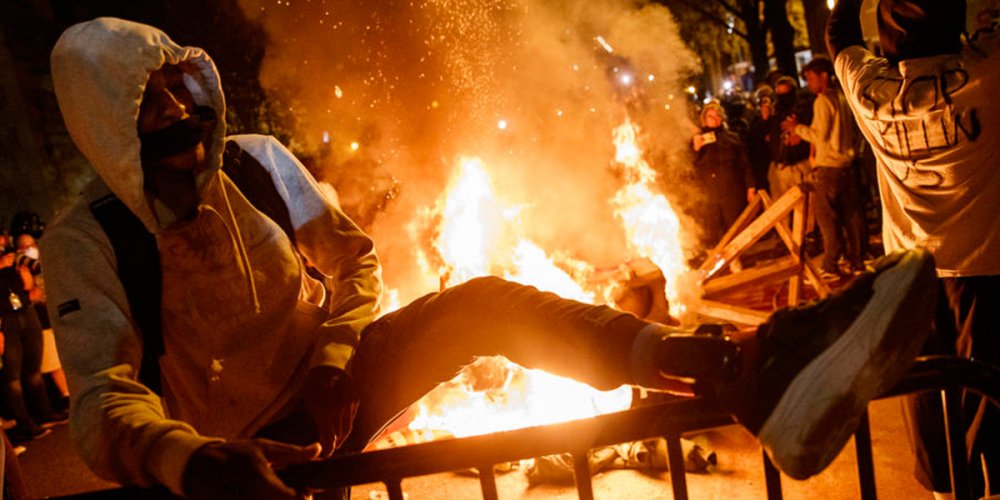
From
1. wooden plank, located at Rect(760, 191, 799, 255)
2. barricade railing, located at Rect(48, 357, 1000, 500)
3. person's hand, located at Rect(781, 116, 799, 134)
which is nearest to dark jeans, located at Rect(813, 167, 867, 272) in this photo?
person's hand, located at Rect(781, 116, 799, 134)

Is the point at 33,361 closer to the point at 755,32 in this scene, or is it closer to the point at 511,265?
the point at 511,265

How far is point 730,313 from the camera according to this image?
6.36 m

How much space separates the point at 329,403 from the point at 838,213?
308 inches

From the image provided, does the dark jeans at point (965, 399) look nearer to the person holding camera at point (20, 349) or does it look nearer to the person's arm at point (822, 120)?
the person's arm at point (822, 120)

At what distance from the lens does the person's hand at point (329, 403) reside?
216cm

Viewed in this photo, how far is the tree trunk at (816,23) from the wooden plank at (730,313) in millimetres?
8430

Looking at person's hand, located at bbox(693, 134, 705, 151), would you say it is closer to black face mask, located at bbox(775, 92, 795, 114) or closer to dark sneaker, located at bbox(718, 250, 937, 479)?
black face mask, located at bbox(775, 92, 795, 114)

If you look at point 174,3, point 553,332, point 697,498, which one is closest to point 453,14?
point 697,498

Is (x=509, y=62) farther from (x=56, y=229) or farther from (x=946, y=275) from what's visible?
(x=56, y=229)

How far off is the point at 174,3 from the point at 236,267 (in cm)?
1561

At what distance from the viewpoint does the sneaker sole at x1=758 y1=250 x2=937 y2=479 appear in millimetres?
1461

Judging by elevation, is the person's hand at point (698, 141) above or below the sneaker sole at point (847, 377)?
above

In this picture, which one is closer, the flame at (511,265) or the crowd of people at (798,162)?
the flame at (511,265)

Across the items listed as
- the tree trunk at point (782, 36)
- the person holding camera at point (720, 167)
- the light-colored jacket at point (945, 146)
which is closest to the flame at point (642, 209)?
the person holding camera at point (720, 167)
